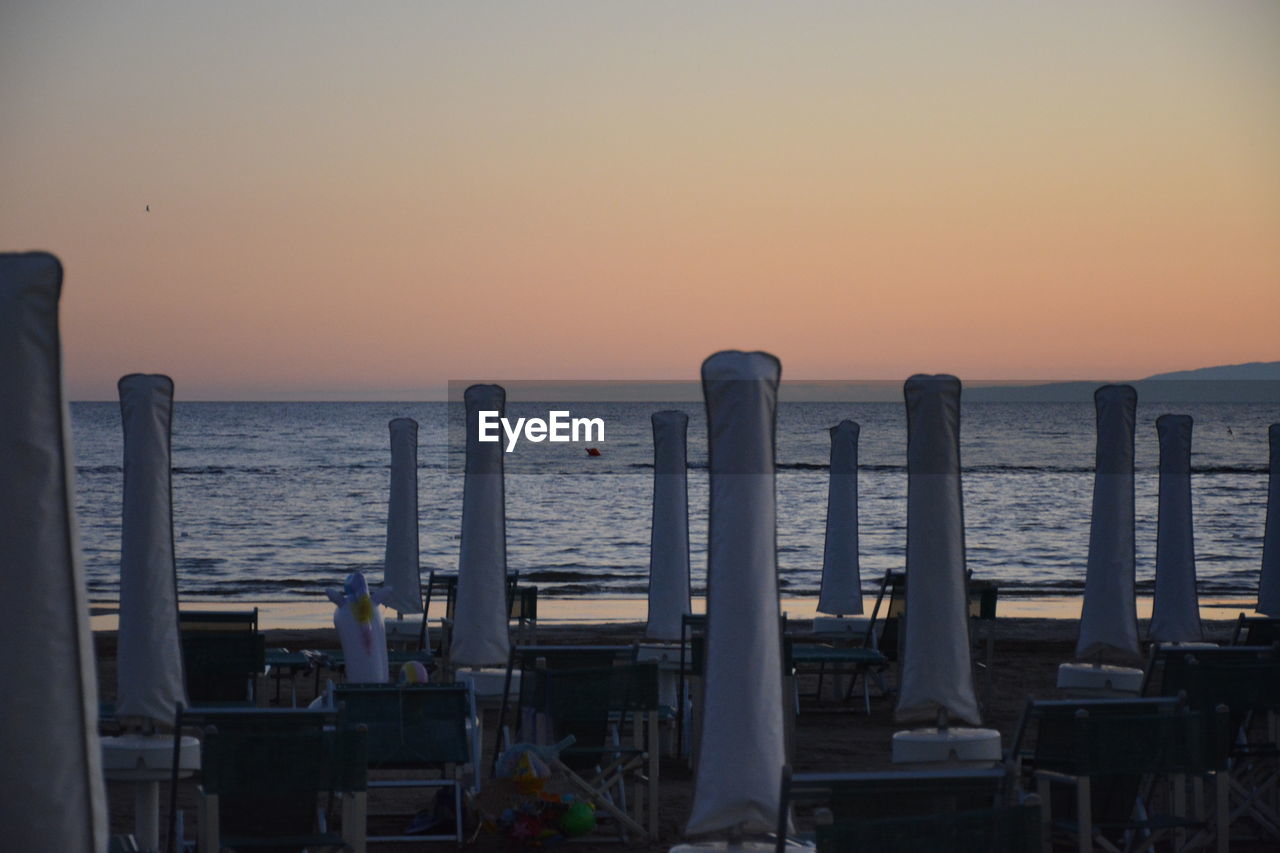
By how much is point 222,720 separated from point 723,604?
76.7 inches

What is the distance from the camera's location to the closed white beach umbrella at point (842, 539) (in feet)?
38.7

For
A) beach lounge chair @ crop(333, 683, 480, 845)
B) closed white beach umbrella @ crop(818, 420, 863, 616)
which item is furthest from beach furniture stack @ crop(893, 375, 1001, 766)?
closed white beach umbrella @ crop(818, 420, 863, 616)

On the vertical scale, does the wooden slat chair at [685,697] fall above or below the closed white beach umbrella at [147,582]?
below

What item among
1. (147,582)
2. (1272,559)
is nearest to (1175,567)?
(1272,559)

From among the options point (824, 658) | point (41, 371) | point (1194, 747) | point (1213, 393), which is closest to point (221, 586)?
point (824, 658)

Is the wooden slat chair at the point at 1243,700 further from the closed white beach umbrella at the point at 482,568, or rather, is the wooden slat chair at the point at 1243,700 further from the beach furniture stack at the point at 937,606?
the closed white beach umbrella at the point at 482,568

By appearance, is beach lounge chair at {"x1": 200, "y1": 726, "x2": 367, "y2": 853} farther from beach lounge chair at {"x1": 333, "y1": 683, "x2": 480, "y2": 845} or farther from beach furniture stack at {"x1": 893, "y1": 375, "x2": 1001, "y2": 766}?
beach furniture stack at {"x1": 893, "y1": 375, "x2": 1001, "y2": 766}

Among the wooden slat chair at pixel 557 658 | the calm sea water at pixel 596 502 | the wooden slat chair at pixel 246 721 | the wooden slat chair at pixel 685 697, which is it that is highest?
the wooden slat chair at pixel 246 721

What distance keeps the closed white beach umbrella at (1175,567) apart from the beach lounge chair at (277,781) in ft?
19.8

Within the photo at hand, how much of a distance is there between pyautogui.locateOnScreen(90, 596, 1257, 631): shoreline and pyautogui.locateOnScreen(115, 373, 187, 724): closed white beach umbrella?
1123 cm

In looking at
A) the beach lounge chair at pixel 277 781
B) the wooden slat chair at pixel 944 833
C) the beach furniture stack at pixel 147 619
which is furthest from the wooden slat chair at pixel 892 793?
the beach furniture stack at pixel 147 619

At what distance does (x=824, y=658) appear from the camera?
962 centimetres

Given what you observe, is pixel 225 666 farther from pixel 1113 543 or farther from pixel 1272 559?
pixel 1272 559

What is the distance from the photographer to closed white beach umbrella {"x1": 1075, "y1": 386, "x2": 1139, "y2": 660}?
8648 millimetres
